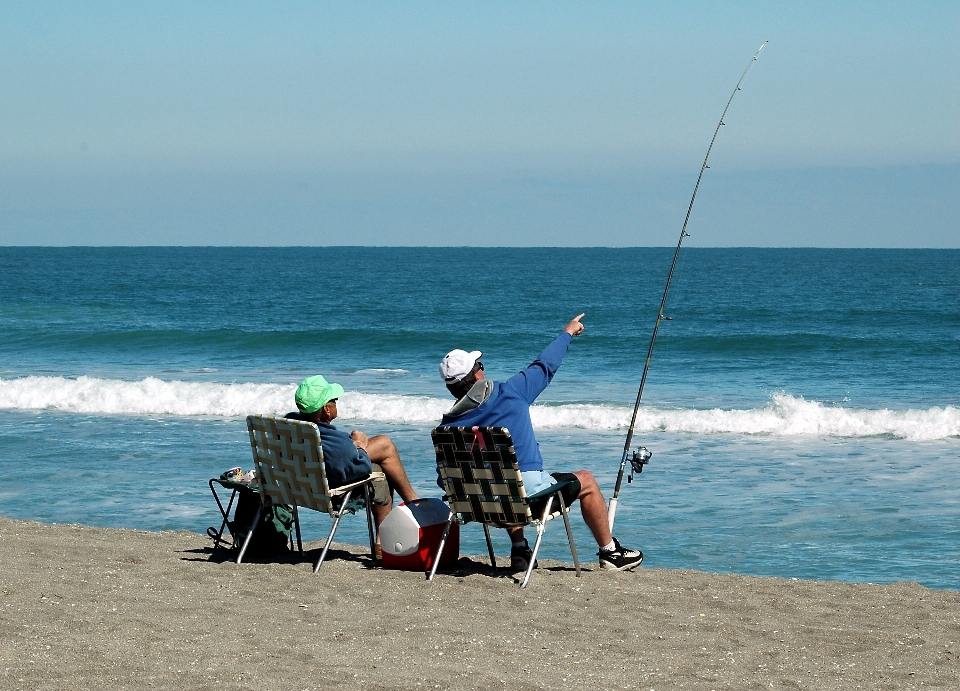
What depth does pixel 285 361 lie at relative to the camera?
76.6 feet

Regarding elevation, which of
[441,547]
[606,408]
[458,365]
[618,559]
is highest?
[458,365]

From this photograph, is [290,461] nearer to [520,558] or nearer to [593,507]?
[520,558]

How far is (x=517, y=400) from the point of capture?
18.3 ft

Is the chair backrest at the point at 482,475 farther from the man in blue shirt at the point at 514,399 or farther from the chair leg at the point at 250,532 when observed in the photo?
the chair leg at the point at 250,532

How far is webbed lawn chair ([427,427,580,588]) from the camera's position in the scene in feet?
18.1

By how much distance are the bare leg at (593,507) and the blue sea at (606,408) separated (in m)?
1.04

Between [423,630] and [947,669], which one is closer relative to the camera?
[947,669]

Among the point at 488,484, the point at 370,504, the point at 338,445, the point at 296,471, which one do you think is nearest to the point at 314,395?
the point at 338,445

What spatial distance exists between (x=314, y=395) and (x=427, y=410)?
9.42 meters

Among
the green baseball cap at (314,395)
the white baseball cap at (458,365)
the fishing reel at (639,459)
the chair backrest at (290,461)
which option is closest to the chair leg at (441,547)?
the chair backrest at (290,461)

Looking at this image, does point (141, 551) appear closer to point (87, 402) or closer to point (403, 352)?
point (87, 402)

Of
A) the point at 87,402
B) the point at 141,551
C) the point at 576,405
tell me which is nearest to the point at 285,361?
the point at 87,402

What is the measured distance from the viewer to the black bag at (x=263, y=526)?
6.35 metres

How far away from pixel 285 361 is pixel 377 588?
1821cm
